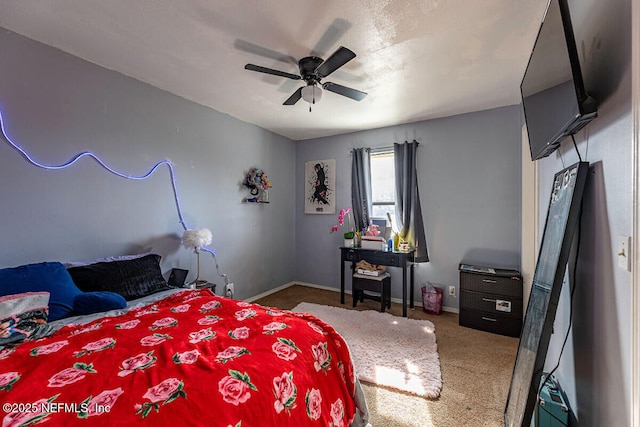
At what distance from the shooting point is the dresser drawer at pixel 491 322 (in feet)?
9.11

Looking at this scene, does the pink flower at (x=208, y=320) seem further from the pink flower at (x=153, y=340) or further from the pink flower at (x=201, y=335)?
the pink flower at (x=153, y=340)

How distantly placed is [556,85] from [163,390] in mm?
2033

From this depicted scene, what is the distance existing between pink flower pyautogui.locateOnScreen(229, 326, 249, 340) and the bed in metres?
0.01

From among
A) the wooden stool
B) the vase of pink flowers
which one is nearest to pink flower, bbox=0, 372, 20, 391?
Answer: the wooden stool

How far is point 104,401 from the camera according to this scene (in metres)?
0.89

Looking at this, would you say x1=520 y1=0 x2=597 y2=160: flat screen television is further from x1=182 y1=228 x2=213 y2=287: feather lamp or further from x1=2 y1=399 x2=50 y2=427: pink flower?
x1=182 y1=228 x2=213 y2=287: feather lamp

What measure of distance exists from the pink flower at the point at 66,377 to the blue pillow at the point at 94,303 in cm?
87

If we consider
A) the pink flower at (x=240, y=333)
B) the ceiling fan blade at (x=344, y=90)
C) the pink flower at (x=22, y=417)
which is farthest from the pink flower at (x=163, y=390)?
the ceiling fan blade at (x=344, y=90)

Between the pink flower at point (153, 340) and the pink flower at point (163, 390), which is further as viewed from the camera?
the pink flower at point (153, 340)

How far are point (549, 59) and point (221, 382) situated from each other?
1961mm

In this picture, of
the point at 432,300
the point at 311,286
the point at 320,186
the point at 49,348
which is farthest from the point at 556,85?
the point at 311,286

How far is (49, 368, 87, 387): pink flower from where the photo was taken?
97cm

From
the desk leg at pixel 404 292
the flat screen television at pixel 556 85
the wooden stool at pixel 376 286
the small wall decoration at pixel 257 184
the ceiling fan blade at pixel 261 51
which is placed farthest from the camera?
the small wall decoration at pixel 257 184

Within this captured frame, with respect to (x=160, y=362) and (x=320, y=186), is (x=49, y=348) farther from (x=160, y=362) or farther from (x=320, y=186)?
(x=320, y=186)
